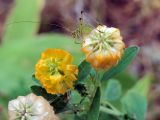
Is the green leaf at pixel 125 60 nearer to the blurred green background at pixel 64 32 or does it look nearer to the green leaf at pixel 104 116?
the green leaf at pixel 104 116

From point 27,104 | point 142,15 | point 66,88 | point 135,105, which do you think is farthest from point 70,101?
point 142,15

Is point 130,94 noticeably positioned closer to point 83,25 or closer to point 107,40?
point 83,25

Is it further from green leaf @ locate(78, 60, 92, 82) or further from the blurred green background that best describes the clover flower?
the blurred green background

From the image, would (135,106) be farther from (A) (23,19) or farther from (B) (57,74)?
(A) (23,19)

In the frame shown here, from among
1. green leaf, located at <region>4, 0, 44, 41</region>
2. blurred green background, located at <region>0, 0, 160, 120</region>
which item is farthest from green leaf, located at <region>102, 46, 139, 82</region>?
green leaf, located at <region>4, 0, 44, 41</region>

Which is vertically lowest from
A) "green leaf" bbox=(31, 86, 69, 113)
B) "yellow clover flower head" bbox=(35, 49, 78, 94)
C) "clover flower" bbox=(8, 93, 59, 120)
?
"clover flower" bbox=(8, 93, 59, 120)

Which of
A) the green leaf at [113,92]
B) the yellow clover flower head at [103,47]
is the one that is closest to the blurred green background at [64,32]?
the green leaf at [113,92]
